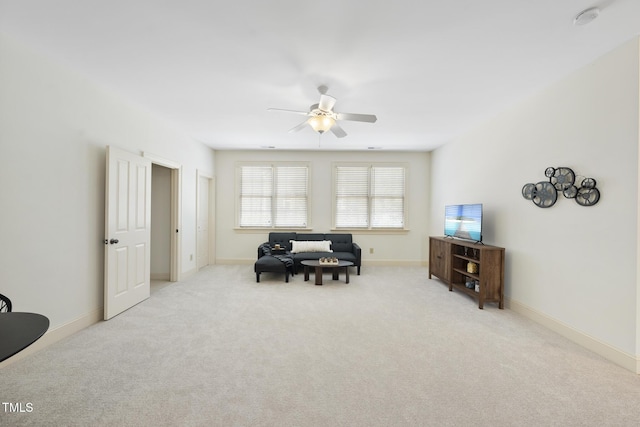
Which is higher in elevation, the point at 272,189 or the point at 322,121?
the point at 322,121

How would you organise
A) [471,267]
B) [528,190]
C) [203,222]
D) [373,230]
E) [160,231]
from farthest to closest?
[373,230]
[203,222]
[160,231]
[471,267]
[528,190]

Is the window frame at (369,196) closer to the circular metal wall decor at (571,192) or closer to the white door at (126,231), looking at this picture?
the circular metal wall decor at (571,192)

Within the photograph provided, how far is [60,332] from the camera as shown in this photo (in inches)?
107

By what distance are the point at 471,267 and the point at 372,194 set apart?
296 centimetres

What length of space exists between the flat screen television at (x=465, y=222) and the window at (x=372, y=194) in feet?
5.39

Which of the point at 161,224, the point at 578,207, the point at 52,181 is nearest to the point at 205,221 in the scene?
the point at 161,224

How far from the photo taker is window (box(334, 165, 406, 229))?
6.58 m

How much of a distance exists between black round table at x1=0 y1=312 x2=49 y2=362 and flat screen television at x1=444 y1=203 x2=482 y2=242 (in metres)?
4.57

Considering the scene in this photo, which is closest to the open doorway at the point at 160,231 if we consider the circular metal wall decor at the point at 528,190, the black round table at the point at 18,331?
the black round table at the point at 18,331

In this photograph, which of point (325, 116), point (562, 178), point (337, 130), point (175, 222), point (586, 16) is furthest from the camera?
point (175, 222)

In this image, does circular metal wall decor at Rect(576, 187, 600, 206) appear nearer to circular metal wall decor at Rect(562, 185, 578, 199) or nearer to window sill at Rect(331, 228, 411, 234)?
circular metal wall decor at Rect(562, 185, 578, 199)

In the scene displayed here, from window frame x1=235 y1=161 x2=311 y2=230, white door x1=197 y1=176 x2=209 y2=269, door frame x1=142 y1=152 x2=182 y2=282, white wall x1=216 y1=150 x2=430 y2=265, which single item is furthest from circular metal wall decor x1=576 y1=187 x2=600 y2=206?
white door x1=197 y1=176 x2=209 y2=269

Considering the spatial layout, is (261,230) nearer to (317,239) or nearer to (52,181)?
(317,239)

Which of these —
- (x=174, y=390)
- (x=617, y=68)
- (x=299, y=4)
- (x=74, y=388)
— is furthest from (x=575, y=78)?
(x=74, y=388)
